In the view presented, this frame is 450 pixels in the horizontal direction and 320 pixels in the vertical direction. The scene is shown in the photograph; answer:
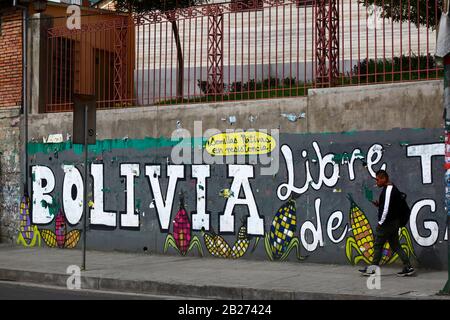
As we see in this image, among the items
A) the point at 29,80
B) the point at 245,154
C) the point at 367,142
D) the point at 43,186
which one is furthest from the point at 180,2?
the point at 367,142

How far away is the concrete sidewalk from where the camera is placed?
30.5 feet

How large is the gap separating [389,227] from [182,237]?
4.52m

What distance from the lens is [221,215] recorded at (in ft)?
42.8

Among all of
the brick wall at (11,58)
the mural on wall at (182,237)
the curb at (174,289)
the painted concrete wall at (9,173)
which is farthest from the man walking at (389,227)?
the brick wall at (11,58)

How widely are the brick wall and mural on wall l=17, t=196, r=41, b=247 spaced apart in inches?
92.2

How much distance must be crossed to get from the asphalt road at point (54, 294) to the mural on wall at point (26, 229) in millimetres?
4662

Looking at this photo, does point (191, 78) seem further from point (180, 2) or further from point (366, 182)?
point (180, 2)

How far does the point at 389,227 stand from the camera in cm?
1033

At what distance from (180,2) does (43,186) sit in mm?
7564

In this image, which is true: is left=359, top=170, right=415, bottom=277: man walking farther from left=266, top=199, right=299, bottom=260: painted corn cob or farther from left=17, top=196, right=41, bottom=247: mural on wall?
left=17, top=196, right=41, bottom=247: mural on wall

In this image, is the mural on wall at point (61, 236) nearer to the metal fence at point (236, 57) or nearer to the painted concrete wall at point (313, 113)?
the painted concrete wall at point (313, 113)

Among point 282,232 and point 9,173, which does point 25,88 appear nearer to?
point 9,173

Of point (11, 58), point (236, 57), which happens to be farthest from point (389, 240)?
point (11, 58)

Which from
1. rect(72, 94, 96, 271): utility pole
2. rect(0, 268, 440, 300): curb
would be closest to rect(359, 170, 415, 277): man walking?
rect(0, 268, 440, 300): curb
